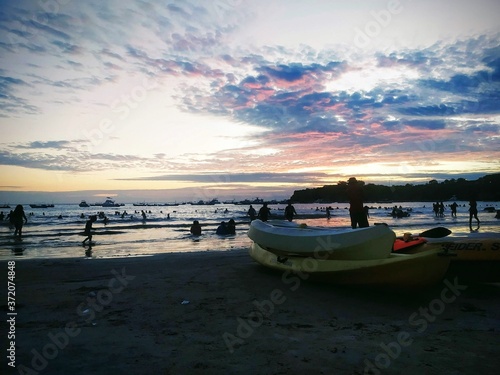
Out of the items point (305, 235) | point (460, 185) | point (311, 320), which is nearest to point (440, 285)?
point (305, 235)

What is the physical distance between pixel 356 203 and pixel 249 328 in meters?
6.37

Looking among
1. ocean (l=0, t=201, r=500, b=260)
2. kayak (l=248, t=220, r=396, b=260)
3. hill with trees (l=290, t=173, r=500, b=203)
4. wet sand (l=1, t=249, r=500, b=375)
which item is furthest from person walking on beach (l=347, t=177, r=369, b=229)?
hill with trees (l=290, t=173, r=500, b=203)

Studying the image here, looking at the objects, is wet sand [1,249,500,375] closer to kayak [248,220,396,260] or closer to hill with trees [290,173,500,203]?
kayak [248,220,396,260]

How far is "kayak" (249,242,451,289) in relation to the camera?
5344mm

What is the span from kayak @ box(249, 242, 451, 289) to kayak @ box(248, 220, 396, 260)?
131mm

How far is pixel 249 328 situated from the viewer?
4.58 metres

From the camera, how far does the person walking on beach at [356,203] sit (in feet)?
32.3

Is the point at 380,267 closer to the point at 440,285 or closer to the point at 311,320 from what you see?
the point at 311,320

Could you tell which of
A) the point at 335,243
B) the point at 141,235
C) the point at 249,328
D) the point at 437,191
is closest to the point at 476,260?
the point at 335,243

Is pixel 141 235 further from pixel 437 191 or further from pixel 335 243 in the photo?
pixel 437 191

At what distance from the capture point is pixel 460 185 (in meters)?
129

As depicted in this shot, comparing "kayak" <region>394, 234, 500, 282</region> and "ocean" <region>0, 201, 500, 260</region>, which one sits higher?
"kayak" <region>394, 234, 500, 282</region>

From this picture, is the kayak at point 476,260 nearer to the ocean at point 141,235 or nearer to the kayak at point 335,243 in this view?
the kayak at point 335,243

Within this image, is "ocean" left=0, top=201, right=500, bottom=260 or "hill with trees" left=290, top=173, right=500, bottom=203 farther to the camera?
"hill with trees" left=290, top=173, right=500, bottom=203
